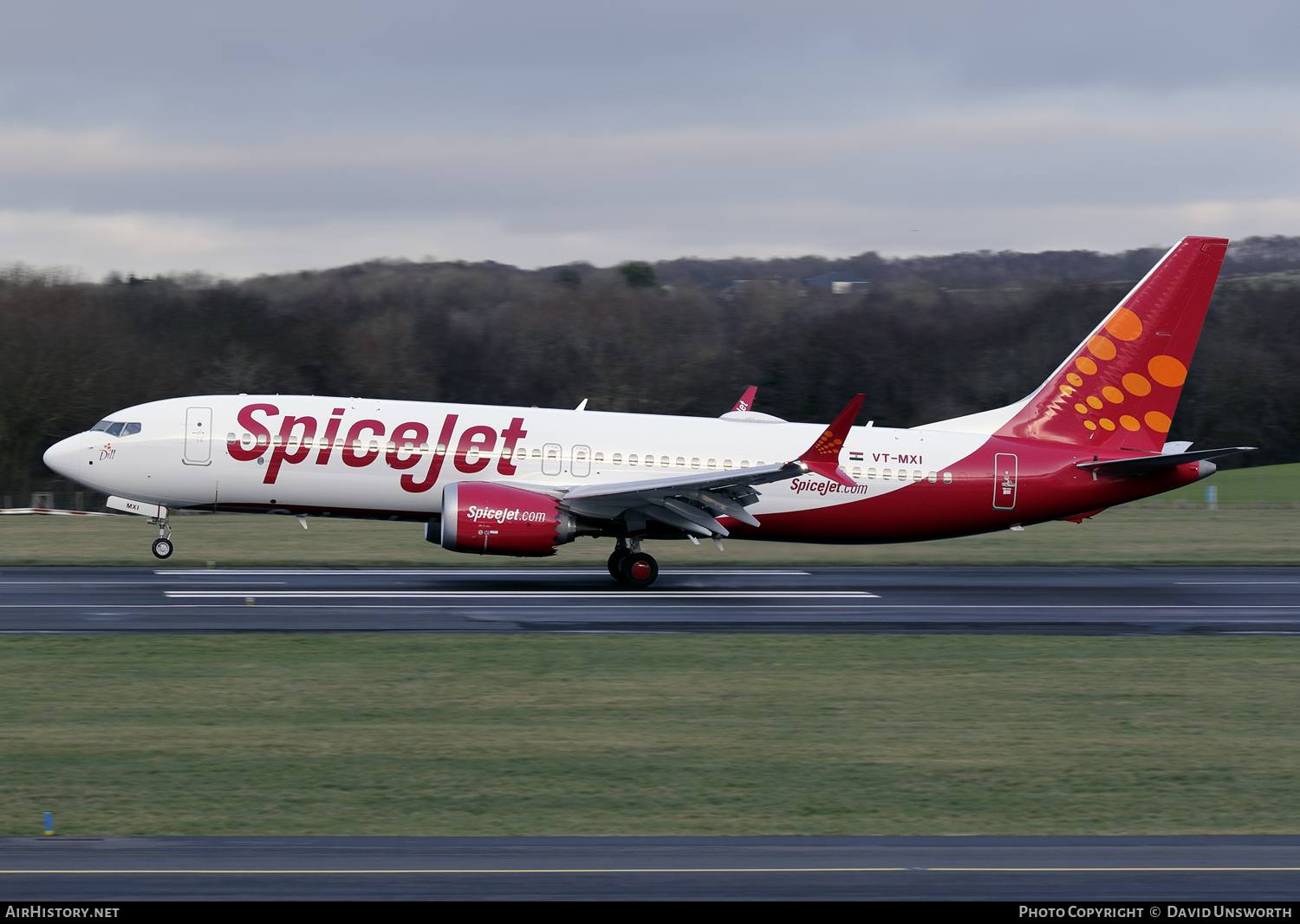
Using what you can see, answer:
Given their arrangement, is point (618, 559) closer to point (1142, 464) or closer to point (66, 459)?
point (1142, 464)

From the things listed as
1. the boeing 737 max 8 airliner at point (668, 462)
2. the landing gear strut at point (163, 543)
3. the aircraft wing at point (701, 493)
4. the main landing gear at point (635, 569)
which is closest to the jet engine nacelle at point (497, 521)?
the boeing 737 max 8 airliner at point (668, 462)

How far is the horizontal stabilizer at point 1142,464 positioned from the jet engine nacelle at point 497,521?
11818 mm

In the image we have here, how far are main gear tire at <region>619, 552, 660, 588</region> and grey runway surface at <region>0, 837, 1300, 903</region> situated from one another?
1745 cm

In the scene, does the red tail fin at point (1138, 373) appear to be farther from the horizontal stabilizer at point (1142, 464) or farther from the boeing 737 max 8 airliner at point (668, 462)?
the horizontal stabilizer at point (1142, 464)

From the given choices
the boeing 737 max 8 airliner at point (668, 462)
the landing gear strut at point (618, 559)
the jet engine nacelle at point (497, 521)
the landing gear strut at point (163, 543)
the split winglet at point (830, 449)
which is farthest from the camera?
the landing gear strut at point (163, 543)

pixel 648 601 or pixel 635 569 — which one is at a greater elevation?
pixel 635 569

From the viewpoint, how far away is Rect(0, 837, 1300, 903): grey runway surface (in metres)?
8.67

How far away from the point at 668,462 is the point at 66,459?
1241cm

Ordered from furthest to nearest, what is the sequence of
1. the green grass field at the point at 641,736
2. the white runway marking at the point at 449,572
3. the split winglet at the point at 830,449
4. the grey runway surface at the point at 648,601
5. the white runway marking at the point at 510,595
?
the white runway marking at the point at 449,572 → the split winglet at the point at 830,449 → the white runway marking at the point at 510,595 → the grey runway surface at the point at 648,601 → the green grass field at the point at 641,736

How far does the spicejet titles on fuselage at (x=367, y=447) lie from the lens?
2727 centimetres

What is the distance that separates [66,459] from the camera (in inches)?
1109

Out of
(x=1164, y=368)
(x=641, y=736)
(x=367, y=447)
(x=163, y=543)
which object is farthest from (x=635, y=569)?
(x=641, y=736)

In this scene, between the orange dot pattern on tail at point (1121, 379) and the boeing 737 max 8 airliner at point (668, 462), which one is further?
the orange dot pattern on tail at point (1121, 379)
